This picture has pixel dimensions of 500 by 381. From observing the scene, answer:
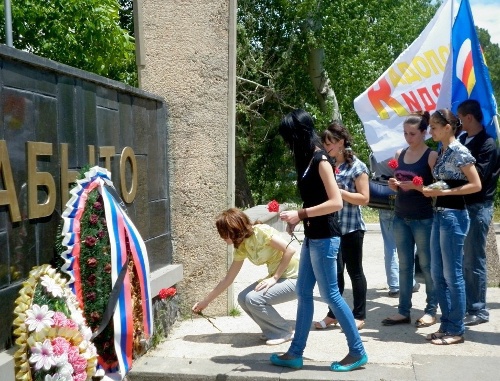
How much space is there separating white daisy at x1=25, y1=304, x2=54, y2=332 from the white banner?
13.8ft

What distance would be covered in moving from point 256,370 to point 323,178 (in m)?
1.40

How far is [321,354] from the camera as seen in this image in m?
5.45

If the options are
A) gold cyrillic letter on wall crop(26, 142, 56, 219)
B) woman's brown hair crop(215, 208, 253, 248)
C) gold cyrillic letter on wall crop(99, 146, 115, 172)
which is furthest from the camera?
woman's brown hair crop(215, 208, 253, 248)

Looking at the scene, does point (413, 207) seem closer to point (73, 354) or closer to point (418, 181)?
point (418, 181)

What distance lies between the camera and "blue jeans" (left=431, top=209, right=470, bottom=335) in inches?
213

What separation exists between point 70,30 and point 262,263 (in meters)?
10.7

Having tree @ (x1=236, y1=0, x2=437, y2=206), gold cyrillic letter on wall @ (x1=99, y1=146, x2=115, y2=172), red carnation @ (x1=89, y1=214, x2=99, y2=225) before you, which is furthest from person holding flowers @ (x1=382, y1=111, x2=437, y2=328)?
tree @ (x1=236, y1=0, x2=437, y2=206)

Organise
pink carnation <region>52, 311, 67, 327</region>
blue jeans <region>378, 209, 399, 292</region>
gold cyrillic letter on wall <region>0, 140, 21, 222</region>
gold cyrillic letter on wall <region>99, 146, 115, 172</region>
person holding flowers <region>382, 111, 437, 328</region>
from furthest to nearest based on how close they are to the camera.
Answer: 1. blue jeans <region>378, 209, 399, 292</region>
2. person holding flowers <region>382, 111, 437, 328</region>
3. gold cyrillic letter on wall <region>99, 146, 115, 172</region>
4. pink carnation <region>52, 311, 67, 327</region>
5. gold cyrillic letter on wall <region>0, 140, 21, 222</region>

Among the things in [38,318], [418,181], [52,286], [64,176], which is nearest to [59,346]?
[38,318]

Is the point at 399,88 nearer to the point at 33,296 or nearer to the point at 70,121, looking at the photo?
the point at 70,121

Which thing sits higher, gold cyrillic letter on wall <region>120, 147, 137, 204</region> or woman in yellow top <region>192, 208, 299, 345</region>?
gold cyrillic letter on wall <region>120, 147, 137, 204</region>

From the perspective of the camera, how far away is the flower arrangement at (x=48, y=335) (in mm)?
3770

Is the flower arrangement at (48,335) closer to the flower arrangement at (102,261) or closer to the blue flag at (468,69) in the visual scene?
the flower arrangement at (102,261)

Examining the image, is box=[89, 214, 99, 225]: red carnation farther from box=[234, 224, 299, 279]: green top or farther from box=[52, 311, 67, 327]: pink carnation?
box=[234, 224, 299, 279]: green top
